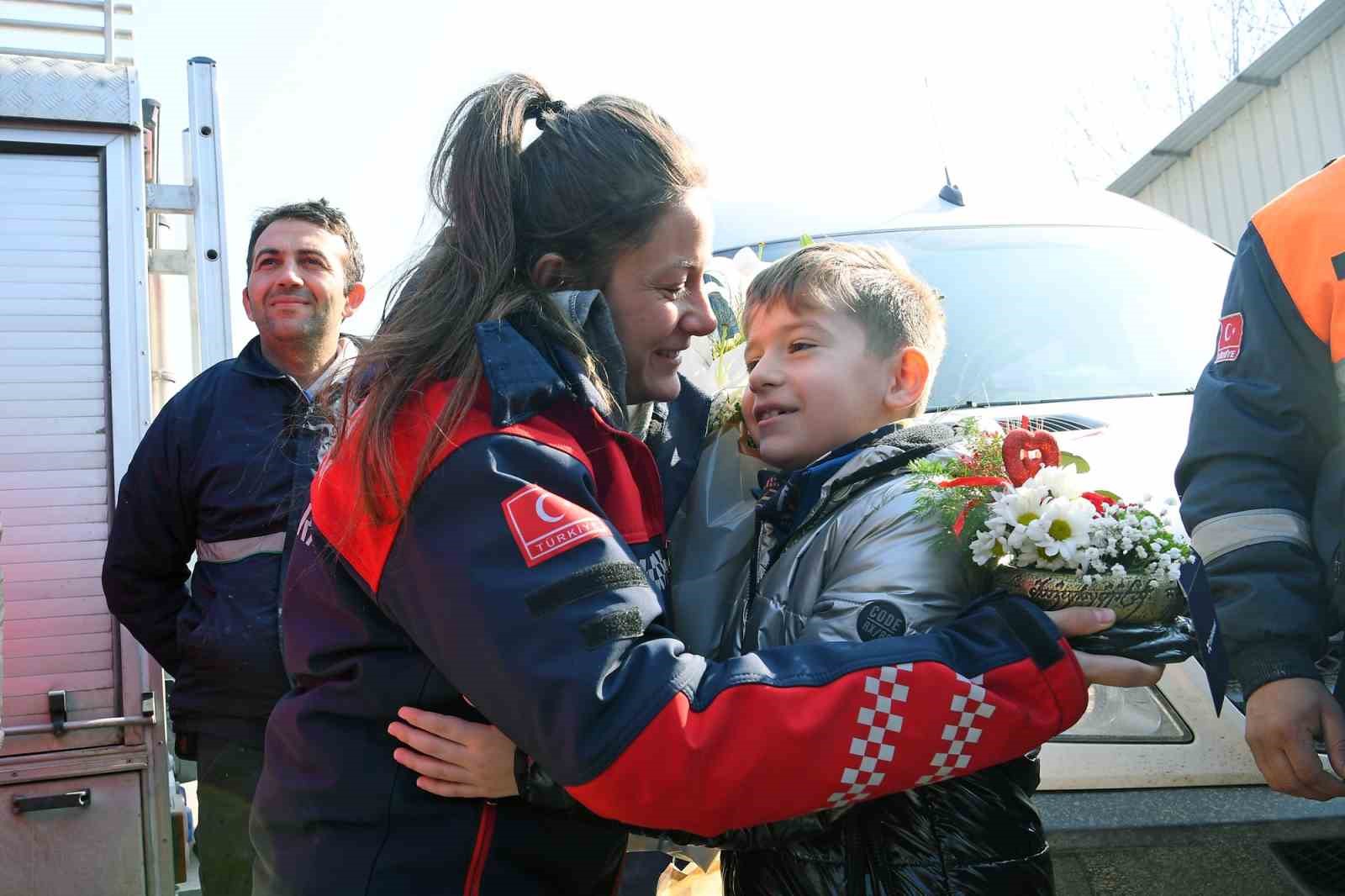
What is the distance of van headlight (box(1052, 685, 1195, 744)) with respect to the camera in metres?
2.59

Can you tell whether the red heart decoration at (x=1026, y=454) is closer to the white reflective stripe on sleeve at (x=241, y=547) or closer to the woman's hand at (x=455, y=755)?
the woman's hand at (x=455, y=755)

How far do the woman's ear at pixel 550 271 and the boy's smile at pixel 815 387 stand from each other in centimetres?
50

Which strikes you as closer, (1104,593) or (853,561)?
(1104,593)

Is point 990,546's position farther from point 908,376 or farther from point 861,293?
point 861,293

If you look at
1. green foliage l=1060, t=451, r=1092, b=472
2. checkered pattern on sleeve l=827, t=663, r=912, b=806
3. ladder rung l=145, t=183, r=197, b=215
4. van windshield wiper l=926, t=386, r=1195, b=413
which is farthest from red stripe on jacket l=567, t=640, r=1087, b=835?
ladder rung l=145, t=183, r=197, b=215

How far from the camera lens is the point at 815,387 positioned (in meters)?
2.46

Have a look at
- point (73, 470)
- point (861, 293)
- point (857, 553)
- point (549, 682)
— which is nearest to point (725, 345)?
point (861, 293)

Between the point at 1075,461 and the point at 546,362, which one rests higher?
the point at 546,362

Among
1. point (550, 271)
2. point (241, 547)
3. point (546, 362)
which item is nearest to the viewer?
point (546, 362)

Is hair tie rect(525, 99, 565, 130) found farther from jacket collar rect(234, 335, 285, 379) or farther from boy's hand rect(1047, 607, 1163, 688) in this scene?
jacket collar rect(234, 335, 285, 379)

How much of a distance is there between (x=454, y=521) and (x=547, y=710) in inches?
11.8

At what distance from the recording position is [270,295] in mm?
4434

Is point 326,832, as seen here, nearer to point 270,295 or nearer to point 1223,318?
point 1223,318

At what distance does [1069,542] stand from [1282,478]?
1.36 ft
